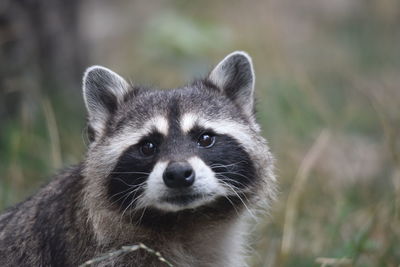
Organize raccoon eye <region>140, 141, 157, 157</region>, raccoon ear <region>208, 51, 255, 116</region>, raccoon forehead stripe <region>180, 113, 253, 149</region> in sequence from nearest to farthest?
raccoon eye <region>140, 141, 157, 157</region> < raccoon forehead stripe <region>180, 113, 253, 149</region> < raccoon ear <region>208, 51, 255, 116</region>

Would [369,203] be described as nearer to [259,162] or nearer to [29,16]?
[259,162]

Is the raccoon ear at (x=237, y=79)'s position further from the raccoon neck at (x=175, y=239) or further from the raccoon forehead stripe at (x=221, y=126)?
the raccoon neck at (x=175, y=239)

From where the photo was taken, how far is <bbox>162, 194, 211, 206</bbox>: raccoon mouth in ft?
18.2

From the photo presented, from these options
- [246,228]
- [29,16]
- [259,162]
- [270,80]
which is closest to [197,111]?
[259,162]

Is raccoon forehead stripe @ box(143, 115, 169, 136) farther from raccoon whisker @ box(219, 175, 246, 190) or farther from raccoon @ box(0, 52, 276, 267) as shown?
raccoon whisker @ box(219, 175, 246, 190)

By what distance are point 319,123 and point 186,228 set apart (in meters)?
4.58

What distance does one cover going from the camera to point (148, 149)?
5797mm

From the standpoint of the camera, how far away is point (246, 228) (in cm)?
670

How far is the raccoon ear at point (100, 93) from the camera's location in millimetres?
6426

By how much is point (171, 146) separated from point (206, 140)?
1.17 feet

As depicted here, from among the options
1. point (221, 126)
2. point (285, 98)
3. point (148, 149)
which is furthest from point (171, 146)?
point (285, 98)

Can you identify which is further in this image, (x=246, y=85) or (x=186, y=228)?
(x=246, y=85)

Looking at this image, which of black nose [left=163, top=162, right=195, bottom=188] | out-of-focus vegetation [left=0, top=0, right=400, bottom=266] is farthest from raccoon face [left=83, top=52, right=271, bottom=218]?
out-of-focus vegetation [left=0, top=0, right=400, bottom=266]

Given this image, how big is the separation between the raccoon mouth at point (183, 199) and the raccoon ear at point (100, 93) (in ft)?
3.86
